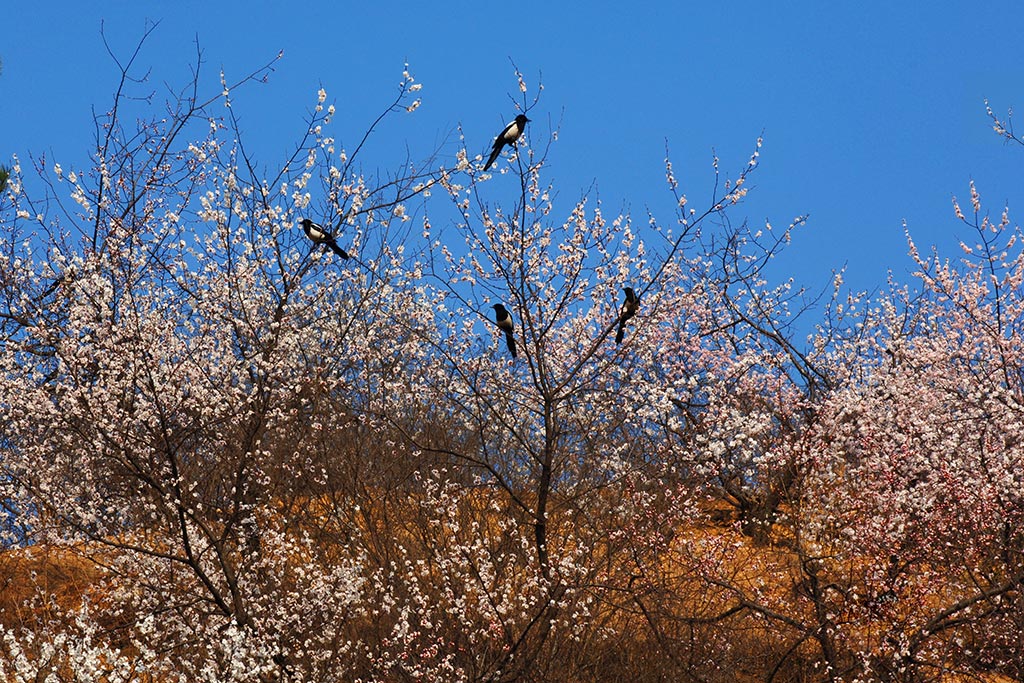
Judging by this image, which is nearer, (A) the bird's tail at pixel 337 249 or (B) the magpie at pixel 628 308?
(B) the magpie at pixel 628 308

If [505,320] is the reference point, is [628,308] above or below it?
above

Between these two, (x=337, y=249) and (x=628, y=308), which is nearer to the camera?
(x=628, y=308)

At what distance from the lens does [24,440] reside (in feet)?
41.5

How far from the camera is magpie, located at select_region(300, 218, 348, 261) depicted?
11.3 meters

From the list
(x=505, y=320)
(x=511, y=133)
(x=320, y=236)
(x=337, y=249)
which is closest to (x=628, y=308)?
(x=505, y=320)

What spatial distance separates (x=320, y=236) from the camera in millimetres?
11383

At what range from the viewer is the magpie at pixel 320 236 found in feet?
37.0

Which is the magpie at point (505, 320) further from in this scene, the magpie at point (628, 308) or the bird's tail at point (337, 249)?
the bird's tail at point (337, 249)

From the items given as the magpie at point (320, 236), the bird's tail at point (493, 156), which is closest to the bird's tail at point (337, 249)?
the magpie at point (320, 236)

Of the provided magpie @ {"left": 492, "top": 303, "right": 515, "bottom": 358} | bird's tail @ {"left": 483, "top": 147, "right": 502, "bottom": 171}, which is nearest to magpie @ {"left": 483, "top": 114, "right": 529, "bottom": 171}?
bird's tail @ {"left": 483, "top": 147, "right": 502, "bottom": 171}

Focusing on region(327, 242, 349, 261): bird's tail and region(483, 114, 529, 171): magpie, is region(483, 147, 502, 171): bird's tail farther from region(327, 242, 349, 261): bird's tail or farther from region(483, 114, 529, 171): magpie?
region(327, 242, 349, 261): bird's tail

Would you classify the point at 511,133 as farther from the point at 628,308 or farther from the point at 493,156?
the point at 628,308

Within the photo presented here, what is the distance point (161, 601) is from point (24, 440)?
355 cm

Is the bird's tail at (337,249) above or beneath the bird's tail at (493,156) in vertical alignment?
beneath
